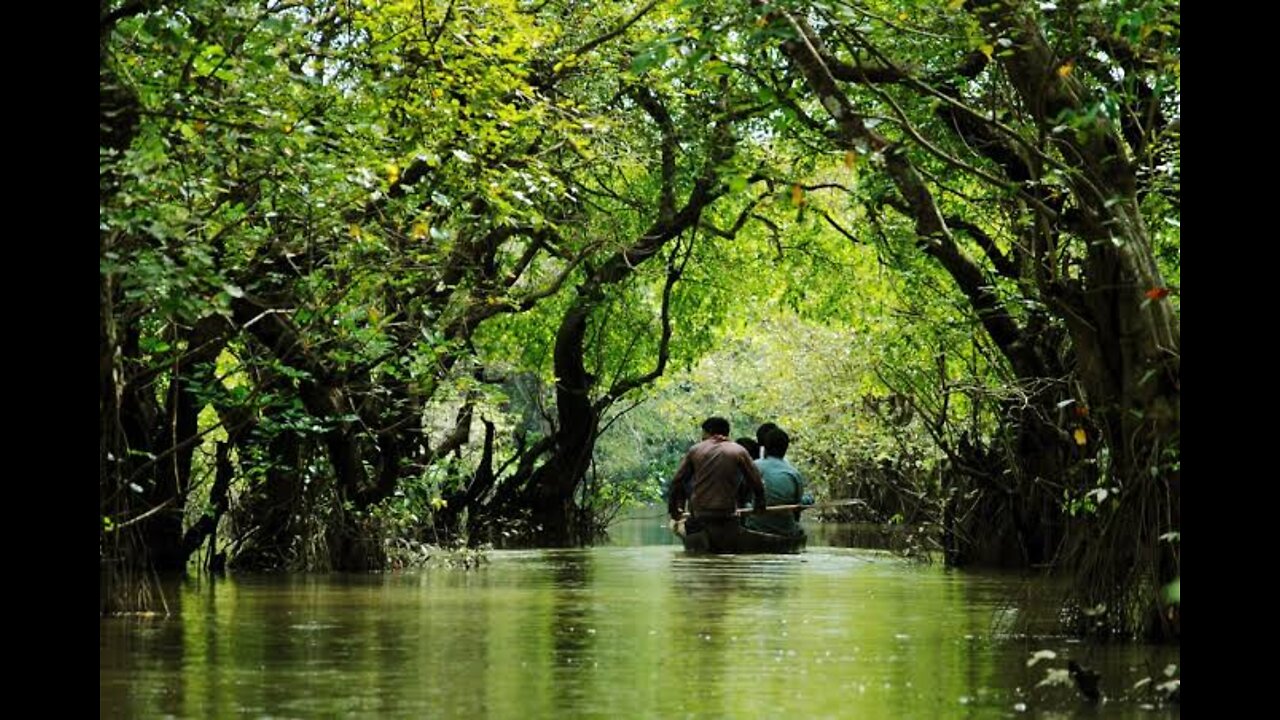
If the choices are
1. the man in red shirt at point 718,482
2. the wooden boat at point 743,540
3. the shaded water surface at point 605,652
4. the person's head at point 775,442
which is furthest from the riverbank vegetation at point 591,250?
the man in red shirt at point 718,482

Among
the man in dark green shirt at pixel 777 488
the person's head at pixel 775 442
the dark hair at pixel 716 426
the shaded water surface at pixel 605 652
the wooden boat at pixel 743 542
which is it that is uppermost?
the dark hair at pixel 716 426

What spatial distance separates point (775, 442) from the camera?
2656 centimetres

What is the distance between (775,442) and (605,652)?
1546 centimetres

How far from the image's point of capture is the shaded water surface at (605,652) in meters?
8.73

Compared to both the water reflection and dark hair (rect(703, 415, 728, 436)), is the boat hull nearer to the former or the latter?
dark hair (rect(703, 415, 728, 436))

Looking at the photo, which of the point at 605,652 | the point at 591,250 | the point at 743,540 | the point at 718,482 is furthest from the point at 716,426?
the point at 605,652

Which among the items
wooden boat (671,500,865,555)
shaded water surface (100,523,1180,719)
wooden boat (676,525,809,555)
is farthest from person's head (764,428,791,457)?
shaded water surface (100,523,1180,719)

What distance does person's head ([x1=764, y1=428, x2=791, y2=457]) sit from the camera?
26.4 meters

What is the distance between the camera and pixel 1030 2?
1111 cm

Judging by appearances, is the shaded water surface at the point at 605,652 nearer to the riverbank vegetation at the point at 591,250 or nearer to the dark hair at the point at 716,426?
the riverbank vegetation at the point at 591,250

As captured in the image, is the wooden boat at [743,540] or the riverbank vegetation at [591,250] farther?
the wooden boat at [743,540]

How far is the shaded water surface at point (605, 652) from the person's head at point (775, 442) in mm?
7780
